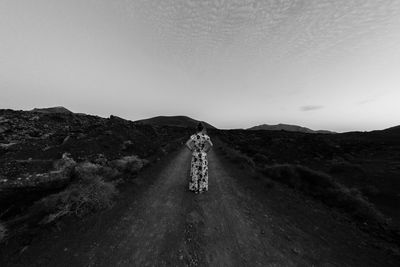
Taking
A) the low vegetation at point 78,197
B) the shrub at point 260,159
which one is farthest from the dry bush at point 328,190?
the low vegetation at point 78,197

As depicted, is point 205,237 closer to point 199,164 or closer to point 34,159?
point 199,164

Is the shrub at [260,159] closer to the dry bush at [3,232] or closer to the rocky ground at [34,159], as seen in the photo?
the rocky ground at [34,159]

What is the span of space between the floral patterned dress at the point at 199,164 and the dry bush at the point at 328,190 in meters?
5.21

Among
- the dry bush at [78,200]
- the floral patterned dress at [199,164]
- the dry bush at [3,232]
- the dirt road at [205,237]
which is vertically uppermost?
the floral patterned dress at [199,164]

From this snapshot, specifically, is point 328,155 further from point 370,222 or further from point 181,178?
point 181,178

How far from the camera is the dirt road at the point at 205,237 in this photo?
371 cm

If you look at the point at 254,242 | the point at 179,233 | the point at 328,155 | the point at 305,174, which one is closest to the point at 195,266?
the point at 179,233

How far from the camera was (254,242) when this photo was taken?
4.36 metres

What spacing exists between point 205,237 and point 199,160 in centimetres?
313

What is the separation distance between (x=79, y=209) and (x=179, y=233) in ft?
11.4

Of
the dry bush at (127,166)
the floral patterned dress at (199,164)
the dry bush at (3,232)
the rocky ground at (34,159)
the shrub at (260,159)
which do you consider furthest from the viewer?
the shrub at (260,159)

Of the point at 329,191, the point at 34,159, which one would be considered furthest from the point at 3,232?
the point at 329,191

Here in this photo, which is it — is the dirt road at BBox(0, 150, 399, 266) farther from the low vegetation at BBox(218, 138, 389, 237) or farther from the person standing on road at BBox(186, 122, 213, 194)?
the low vegetation at BBox(218, 138, 389, 237)

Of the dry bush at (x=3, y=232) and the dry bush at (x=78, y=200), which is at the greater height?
the dry bush at (x=78, y=200)
